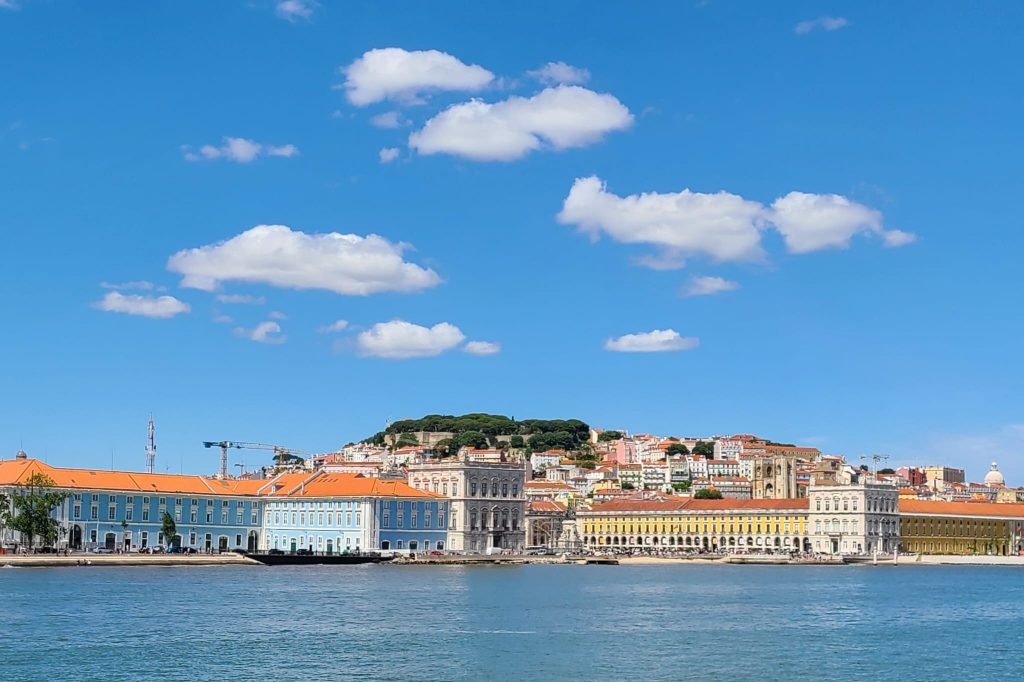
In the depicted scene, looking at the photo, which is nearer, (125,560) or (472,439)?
(125,560)

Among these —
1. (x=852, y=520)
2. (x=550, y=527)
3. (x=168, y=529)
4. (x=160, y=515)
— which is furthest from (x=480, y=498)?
(x=852, y=520)

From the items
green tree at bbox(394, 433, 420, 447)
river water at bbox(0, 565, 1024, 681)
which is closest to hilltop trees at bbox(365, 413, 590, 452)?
green tree at bbox(394, 433, 420, 447)

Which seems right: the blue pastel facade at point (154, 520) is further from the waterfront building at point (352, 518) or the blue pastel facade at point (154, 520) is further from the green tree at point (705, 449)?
the green tree at point (705, 449)

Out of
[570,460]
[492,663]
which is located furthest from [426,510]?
[570,460]

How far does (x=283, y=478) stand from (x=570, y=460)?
92.1 m

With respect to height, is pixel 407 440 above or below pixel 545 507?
above

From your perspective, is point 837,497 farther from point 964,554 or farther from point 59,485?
point 59,485

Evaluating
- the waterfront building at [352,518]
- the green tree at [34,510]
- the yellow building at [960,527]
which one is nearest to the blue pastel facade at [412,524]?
the waterfront building at [352,518]

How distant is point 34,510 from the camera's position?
243 ft

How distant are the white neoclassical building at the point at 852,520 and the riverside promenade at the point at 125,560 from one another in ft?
177

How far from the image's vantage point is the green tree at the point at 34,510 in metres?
73.1

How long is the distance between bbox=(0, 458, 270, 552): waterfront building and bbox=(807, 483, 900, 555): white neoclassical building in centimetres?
4909

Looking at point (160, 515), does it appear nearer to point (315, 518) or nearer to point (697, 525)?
point (315, 518)

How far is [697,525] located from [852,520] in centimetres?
1307
